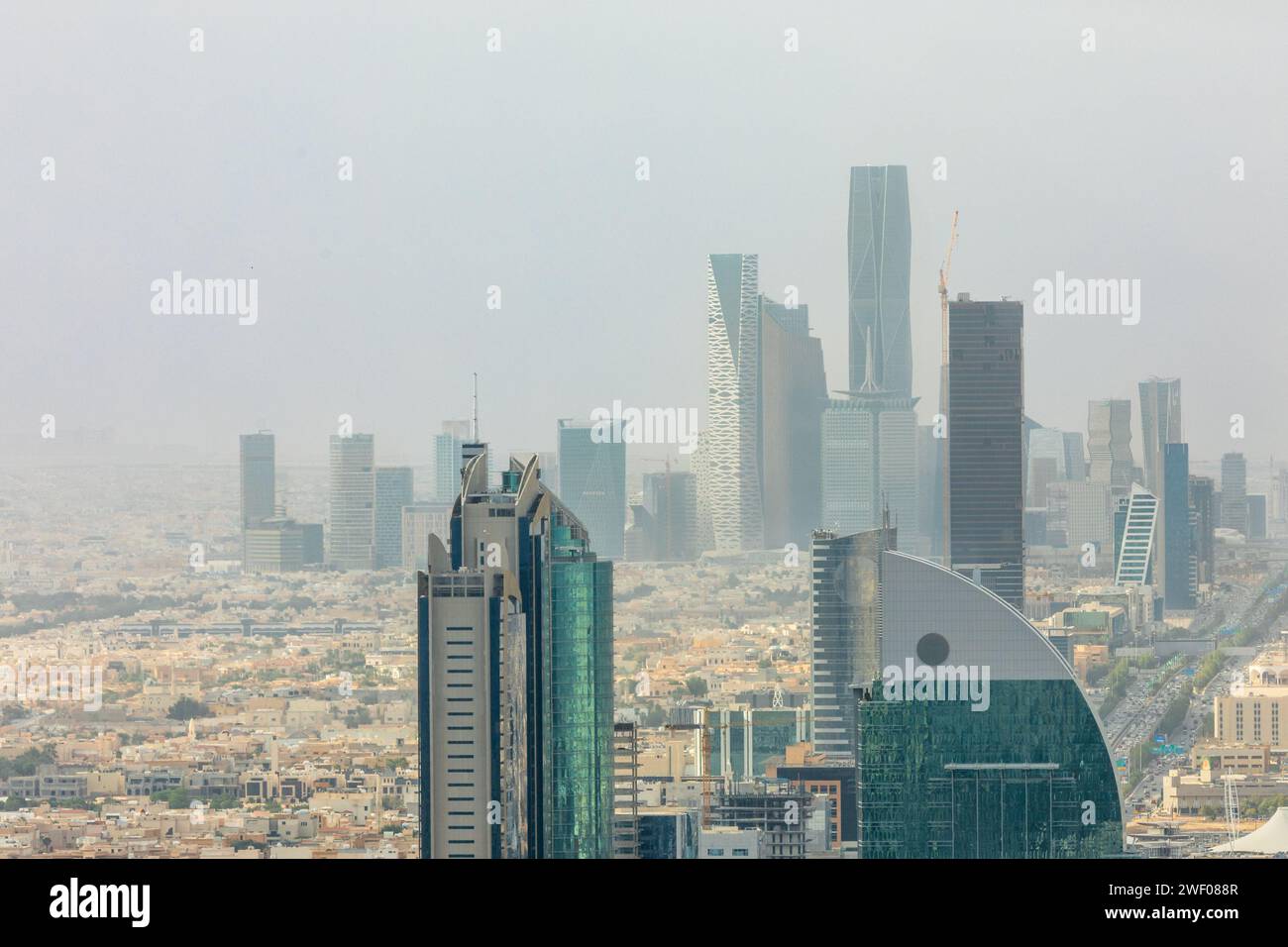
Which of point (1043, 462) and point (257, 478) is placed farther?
point (1043, 462)

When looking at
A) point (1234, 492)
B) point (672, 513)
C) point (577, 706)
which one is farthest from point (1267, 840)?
point (1234, 492)

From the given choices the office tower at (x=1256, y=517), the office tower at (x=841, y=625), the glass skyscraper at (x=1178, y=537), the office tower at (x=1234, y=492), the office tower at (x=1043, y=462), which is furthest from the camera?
the office tower at (x=1043, y=462)

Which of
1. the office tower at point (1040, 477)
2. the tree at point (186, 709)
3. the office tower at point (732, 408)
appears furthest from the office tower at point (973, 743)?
the tree at point (186, 709)

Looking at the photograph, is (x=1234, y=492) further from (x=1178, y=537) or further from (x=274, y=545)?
(x=274, y=545)

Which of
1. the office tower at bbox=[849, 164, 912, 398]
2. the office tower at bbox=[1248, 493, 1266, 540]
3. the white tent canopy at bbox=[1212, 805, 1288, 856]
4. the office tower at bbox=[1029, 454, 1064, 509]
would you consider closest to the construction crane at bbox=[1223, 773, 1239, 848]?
the white tent canopy at bbox=[1212, 805, 1288, 856]

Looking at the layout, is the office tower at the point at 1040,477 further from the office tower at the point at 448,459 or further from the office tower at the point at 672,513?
the office tower at the point at 448,459

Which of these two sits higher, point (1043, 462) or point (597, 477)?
point (1043, 462)
